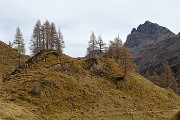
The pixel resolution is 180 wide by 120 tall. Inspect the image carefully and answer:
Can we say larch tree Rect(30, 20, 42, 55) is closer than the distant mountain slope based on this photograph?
No

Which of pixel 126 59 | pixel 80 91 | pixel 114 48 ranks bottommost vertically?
pixel 80 91

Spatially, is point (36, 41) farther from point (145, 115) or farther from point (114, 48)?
point (145, 115)

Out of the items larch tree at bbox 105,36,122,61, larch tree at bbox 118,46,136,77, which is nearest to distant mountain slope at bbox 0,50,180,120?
larch tree at bbox 118,46,136,77

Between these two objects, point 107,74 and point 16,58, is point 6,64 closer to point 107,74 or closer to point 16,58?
point 16,58

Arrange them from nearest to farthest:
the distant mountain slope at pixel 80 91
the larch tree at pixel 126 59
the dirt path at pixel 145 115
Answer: the distant mountain slope at pixel 80 91, the dirt path at pixel 145 115, the larch tree at pixel 126 59

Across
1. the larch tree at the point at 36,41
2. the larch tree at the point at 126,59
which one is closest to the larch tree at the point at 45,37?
the larch tree at the point at 36,41

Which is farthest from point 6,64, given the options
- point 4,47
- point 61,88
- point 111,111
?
point 111,111

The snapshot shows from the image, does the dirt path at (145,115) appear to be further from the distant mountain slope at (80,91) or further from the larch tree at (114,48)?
the larch tree at (114,48)

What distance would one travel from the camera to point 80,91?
68875 mm

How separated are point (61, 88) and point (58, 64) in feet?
33.8

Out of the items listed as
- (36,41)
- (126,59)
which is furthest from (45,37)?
(126,59)

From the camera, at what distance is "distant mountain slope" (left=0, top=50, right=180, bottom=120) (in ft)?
204

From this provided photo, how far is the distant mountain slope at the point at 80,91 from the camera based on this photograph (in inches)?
2450

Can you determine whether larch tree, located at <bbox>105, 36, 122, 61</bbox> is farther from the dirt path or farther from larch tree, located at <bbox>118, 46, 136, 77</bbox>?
the dirt path
